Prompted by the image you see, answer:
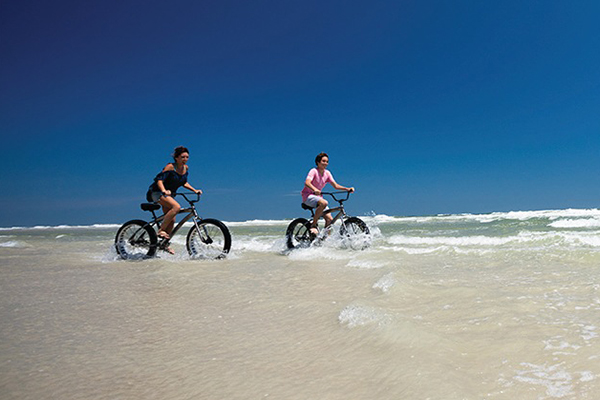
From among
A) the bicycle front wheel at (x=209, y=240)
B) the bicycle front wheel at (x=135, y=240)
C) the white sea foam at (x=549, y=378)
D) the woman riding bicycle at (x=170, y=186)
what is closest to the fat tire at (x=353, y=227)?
the bicycle front wheel at (x=209, y=240)

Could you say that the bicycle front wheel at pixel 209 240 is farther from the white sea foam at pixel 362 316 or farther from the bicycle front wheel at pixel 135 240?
the white sea foam at pixel 362 316

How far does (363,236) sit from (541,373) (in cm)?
650

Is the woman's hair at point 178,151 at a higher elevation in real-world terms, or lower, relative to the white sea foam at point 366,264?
higher

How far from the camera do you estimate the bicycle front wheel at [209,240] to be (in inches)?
315

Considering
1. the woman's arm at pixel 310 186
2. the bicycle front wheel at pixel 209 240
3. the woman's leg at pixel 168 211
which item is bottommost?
the bicycle front wheel at pixel 209 240

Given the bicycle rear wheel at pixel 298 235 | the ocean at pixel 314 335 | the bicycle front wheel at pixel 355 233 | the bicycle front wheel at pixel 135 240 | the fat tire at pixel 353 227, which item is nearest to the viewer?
the ocean at pixel 314 335

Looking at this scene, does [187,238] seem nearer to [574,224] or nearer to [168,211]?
[168,211]

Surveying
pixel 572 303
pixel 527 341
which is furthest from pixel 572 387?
pixel 572 303

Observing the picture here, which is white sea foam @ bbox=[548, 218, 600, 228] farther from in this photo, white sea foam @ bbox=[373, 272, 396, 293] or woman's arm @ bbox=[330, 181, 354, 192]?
white sea foam @ bbox=[373, 272, 396, 293]

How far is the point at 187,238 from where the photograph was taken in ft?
26.7

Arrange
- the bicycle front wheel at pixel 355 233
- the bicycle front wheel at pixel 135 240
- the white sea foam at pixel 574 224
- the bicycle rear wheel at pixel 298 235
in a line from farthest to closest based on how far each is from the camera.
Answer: the white sea foam at pixel 574 224, the bicycle rear wheel at pixel 298 235, the bicycle front wheel at pixel 355 233, the bicycle front wheel at pixel 135 240

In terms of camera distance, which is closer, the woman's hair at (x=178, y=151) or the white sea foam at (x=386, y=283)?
the white sea foam at (x=386, y=283)

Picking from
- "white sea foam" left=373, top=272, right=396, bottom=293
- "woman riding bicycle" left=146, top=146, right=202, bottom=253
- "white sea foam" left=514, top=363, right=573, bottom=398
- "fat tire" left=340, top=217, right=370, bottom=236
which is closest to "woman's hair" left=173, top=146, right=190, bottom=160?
"woman riding bicycle" left=146, top=146, right=202, bottom=253

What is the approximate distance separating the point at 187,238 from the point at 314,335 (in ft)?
18.9
